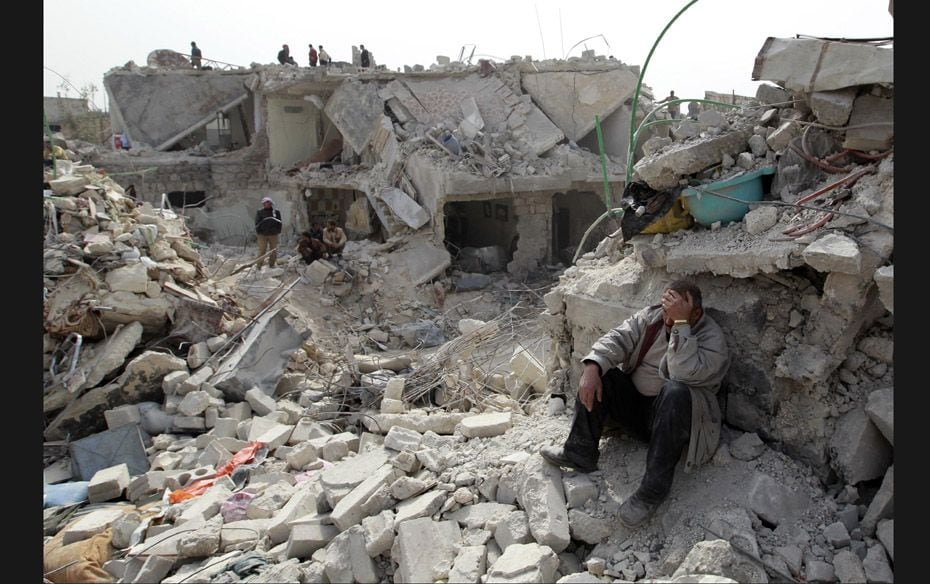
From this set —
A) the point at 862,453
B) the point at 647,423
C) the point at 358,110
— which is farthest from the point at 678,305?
the point at 358,110

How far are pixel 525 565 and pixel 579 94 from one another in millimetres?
13691

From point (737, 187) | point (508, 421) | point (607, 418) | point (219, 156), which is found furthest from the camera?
point (219, 156)

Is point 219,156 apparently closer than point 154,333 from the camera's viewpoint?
No

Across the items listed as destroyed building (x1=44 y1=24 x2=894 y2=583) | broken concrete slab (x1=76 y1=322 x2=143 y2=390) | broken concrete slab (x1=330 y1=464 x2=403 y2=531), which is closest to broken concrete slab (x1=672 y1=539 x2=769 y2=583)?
destroyed building (x1=44 y1=24 x2=894 y2=583)

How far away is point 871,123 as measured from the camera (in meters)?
3.81

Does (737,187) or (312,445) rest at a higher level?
(737,187)

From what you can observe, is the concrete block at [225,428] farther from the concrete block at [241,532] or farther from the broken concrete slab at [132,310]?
the concrete block at [241,532]

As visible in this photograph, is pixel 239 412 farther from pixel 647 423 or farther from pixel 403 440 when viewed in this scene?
pixel 647 423

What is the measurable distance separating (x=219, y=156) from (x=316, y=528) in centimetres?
1654

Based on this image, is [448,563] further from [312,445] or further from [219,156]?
[219,156]

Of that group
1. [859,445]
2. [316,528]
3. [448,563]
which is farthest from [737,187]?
[316,528]

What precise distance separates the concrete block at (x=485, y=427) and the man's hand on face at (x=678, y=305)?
164 centimetres

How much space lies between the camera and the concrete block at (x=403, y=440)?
468 centimetres

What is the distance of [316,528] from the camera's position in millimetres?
4070
